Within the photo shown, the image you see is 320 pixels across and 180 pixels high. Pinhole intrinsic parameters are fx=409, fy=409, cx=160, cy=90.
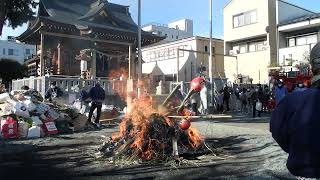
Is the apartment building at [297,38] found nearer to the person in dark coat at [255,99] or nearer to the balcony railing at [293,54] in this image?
the balcony railing at [293,54]

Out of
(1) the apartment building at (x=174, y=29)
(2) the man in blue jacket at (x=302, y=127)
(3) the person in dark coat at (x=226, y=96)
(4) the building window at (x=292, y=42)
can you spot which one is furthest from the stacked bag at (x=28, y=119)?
(1) the apartment building at (x=174, y=29)

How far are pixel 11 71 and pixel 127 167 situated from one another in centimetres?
3530

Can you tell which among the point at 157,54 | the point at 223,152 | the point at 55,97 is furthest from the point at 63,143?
the point at 157,54

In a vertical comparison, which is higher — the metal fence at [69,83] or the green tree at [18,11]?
the green tree at [18,11]

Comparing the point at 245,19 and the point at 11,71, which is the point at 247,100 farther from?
the point at 11,71

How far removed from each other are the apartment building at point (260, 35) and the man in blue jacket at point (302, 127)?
29874 mm

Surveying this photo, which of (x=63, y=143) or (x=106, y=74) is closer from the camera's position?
(x=63, y=143)

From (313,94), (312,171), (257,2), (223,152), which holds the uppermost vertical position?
(257,2)

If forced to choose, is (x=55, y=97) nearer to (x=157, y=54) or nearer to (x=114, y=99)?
(x=114, y=99)

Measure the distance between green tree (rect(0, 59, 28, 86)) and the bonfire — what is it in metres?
32.8

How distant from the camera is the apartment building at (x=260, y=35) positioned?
107ft

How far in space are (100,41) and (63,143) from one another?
60.9 ft

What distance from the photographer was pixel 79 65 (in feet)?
97.2

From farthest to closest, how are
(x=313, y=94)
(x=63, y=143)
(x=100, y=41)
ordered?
(x=100, y=41)
(x=63, y=143)
(x=313, y=94)
